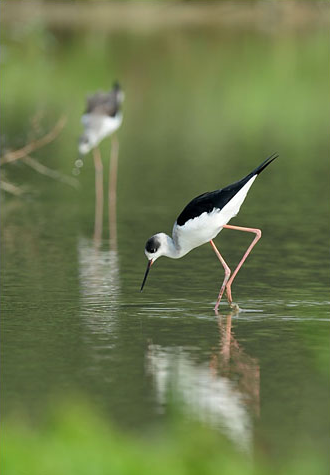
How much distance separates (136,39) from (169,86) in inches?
574

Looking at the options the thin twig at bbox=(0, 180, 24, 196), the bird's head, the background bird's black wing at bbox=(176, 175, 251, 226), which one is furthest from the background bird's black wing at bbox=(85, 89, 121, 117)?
the background bird's black wing at bbox=(176, 175, 251, 226)

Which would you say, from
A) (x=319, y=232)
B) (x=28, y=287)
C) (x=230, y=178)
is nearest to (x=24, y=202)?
(x=230, y=178)

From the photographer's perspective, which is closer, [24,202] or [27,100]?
[24,202]

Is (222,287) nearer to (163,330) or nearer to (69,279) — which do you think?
(163,330)

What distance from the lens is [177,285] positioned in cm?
1032

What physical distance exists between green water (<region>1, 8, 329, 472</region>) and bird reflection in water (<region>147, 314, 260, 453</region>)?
0.04 ft

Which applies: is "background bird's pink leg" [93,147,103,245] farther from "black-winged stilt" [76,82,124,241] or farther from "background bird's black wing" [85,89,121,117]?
"background bird's black wing" [85,89,121,117]

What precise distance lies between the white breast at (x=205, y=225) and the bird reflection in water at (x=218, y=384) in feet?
3.35

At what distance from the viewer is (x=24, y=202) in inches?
595

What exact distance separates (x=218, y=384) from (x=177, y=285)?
3.02 m

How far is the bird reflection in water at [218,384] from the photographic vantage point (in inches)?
261

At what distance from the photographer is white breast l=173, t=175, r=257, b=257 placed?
9305 mm

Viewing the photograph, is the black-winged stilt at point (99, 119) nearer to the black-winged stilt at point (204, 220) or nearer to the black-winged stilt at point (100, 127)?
the black-winged stilt at point (100, 127)

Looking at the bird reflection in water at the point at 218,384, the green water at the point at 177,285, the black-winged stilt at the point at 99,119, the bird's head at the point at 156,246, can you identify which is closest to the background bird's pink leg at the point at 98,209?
the green water at the point at 177,285
